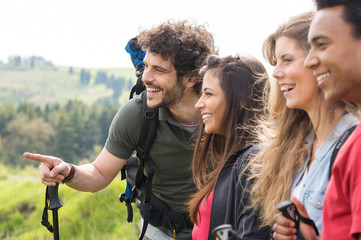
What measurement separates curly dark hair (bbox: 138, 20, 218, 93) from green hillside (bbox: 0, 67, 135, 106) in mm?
96686

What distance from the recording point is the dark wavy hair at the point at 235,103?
7.80 feet

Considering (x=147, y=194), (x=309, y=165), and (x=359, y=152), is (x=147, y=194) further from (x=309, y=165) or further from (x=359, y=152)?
(x=359, y=152)

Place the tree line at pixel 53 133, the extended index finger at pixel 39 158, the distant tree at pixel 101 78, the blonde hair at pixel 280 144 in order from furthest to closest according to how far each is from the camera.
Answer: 1. the distant tree at pixel 101 78
2. the tree line at pixel 53 133
3. the extended index finger at pixel 39 158
4. the blonde hair at pixel 280 144

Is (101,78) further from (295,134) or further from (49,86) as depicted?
(295,134)

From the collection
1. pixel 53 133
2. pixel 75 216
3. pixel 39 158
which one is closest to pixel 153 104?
pixel 39 158

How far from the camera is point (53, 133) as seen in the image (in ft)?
193

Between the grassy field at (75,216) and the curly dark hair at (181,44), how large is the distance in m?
2.62

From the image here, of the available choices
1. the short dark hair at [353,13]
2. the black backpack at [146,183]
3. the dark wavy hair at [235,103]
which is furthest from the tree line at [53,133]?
the short dark hair at [353,13]

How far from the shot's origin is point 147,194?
3.21 meters

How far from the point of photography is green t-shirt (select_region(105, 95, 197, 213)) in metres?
3.18

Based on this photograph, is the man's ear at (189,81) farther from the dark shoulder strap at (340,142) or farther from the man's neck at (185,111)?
the dark shoulder strap at (340,142)

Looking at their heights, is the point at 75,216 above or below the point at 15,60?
above

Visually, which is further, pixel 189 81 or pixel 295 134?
pixel 189 81

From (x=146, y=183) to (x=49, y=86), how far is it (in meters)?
113
